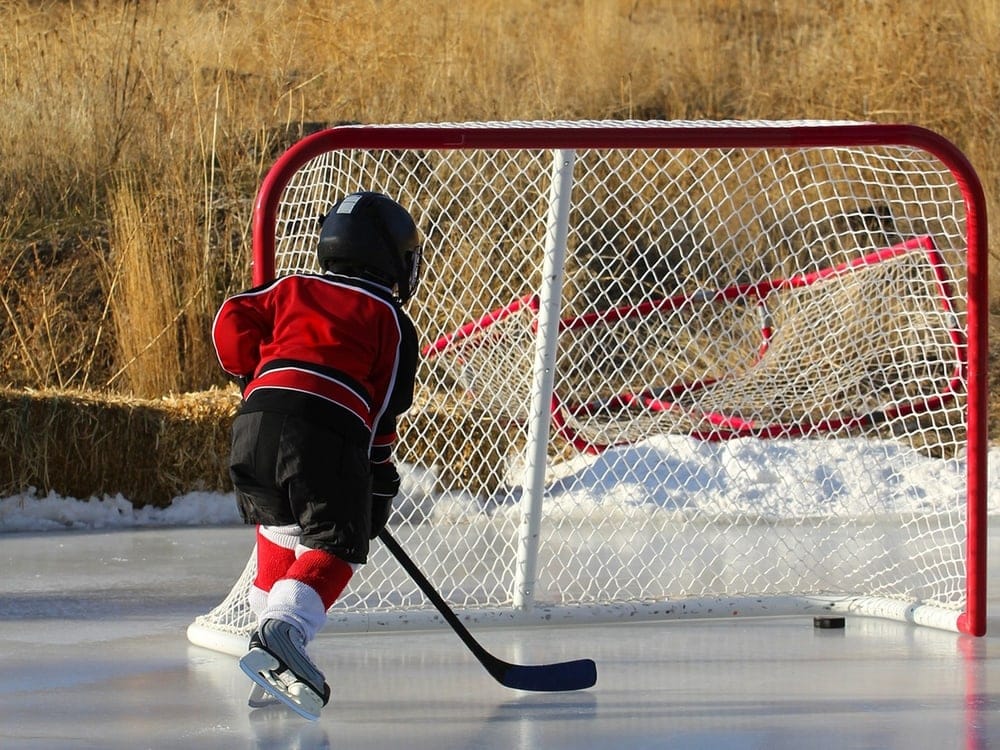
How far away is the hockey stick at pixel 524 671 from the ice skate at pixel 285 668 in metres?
0.45

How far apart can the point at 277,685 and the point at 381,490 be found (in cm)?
44

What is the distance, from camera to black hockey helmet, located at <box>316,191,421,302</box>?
290 cm

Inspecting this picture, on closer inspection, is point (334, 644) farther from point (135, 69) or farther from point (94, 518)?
point (135, 69)

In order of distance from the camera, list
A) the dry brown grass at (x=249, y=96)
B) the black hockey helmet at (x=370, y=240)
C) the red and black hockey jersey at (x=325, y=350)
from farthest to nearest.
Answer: the dry brown grass at (x=249, y=96)
the black hockey helmet at (x=370, y=240)
the red and black hockey jersey at (x=325, y=350)

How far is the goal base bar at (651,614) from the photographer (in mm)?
3768

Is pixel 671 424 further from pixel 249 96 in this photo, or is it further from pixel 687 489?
pixel 249 96

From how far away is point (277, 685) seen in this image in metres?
2.70

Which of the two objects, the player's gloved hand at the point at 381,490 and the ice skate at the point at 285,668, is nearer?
the ice skate at the point at 285,668

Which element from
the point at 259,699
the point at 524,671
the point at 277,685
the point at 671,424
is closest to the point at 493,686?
the point at 524,671

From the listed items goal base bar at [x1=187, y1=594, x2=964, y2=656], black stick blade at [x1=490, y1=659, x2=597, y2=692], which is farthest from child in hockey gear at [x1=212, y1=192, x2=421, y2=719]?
goal base bar at [x1=187, y1=594, x2=964, y2=656]

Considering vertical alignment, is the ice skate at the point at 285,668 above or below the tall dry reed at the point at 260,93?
A: below

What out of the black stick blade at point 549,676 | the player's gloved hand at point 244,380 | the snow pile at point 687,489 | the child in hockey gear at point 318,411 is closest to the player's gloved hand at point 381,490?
the child in hockey gear at point 318,411

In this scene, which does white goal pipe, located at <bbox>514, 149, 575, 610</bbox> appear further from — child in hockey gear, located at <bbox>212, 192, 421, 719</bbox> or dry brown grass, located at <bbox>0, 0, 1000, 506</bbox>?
dry brown grass, located at <bbox>0, 0, 1000, 506</bbox>

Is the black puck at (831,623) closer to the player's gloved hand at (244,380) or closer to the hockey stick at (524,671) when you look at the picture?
the hockey stick at (524,671)
